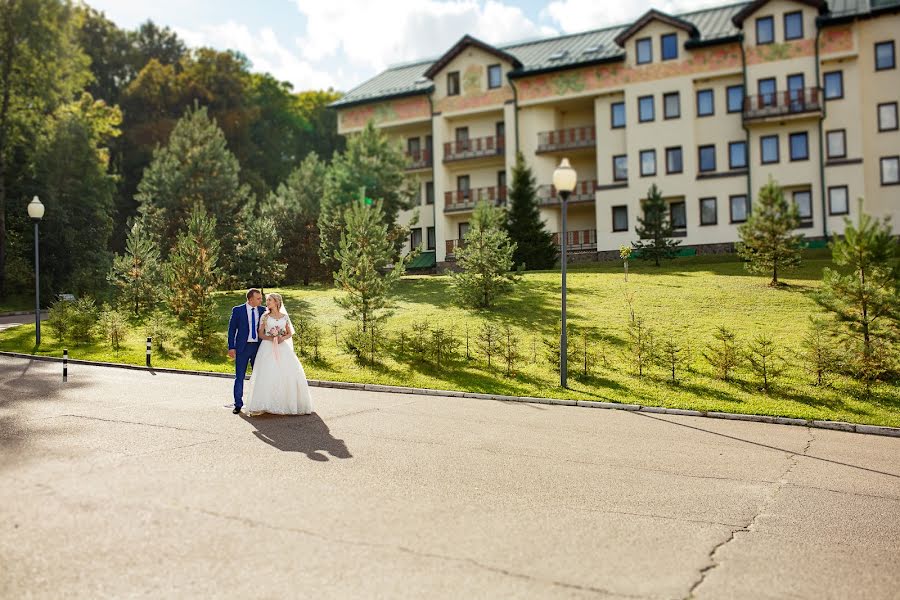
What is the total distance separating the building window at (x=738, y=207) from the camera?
128 ft

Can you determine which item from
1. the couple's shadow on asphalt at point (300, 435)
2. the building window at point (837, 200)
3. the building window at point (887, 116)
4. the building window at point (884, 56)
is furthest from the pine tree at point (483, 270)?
the building window at point (884, 56)

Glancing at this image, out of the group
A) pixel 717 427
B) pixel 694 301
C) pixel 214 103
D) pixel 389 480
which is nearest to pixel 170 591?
pixel 389 480

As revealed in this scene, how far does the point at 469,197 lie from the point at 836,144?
20.5 metres

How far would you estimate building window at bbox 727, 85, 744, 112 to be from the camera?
39344mm

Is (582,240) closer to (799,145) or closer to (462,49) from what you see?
(799,145)

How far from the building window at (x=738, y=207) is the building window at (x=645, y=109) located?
20.9 feet

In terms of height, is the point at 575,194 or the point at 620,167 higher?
the point at 620,167

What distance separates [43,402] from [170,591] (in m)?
9.32

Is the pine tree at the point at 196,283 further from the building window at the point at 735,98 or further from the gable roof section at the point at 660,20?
the building window at the point at 735,98

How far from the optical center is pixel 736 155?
130 feet

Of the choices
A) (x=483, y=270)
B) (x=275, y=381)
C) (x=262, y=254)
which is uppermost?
(x=262, y=254)

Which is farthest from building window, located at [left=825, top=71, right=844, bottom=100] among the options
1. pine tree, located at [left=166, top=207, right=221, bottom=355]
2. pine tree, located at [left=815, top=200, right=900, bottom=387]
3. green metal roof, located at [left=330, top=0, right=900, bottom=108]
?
pine tree, located at [left=166, top=207, right=221, bottom=355]

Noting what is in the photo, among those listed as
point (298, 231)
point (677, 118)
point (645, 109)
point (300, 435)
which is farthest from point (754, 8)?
point (300, 435)

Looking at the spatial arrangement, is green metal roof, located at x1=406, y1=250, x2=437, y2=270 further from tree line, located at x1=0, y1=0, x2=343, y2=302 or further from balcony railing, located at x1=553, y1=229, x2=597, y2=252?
tree line, located at x1=0, y1=0, x2=343, y2=302
